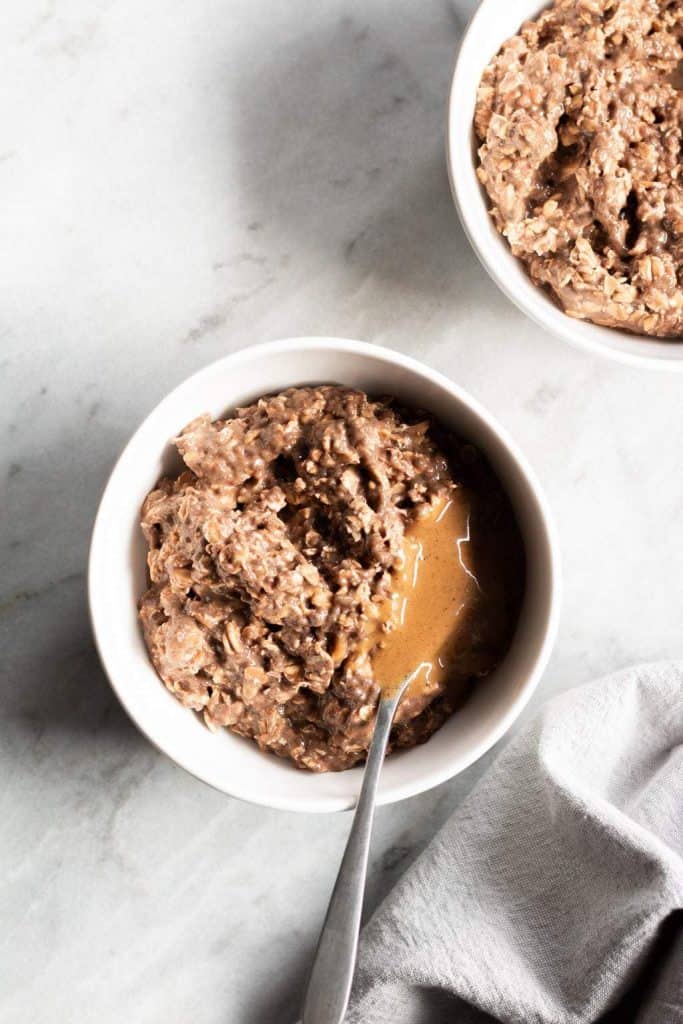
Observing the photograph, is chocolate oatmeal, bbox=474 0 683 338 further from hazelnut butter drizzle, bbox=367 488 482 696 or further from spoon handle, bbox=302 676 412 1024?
spoon handle, bbox=302 676 412 1024

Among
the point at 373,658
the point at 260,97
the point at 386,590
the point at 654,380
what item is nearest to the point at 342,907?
the point at 373,658

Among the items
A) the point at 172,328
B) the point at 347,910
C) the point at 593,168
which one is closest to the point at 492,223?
the point at 593,168

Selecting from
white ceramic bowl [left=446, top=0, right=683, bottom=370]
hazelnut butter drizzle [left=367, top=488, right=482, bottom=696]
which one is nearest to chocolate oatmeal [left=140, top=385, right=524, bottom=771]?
hazelnut butter drizzle [left=367, top=488, right=482, bottom=696]

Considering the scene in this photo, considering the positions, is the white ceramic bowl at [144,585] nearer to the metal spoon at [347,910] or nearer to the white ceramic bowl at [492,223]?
the metal spoon at [347,910]

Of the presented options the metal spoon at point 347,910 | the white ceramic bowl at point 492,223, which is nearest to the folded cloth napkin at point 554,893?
the metal spoon at point 347,910

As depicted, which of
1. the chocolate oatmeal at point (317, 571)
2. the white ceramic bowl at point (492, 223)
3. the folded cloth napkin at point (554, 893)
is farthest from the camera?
the folded cloth napkin at point (554, 893)

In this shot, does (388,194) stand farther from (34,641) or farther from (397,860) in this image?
(397,860)
